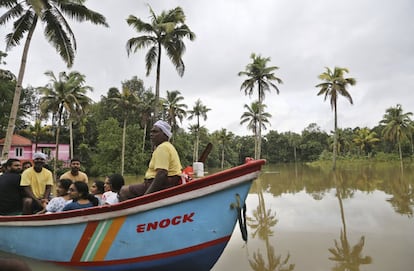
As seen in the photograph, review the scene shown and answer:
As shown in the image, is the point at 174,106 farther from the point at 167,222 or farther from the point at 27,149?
the point at 167,222

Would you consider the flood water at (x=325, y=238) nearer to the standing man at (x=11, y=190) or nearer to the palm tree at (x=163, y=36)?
the standing man at (x=11, y=190)

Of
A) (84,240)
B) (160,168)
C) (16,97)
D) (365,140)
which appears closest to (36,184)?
(84,240)

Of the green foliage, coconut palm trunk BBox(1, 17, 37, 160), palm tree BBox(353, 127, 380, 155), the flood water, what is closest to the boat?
the flood water

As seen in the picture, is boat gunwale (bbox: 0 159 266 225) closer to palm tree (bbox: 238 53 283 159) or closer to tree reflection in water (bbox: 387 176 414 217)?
tree reflection in water (bbox: 387 176 414 217)

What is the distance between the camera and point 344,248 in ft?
18.3

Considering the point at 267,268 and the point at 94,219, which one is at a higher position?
the point at 94,219

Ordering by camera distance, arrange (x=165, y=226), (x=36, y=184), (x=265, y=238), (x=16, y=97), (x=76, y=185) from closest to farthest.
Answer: (x=165, y=226) → (x=76, y=185) → (x=36, y=184) → (x=265, y=238) → (x=16, y=97)

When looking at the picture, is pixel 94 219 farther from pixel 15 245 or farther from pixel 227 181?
pixel 15 245

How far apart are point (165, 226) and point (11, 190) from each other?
3.26 meters

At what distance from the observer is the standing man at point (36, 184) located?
5.05 metres

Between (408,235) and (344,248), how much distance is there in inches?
66.3

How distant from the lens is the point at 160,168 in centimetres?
343

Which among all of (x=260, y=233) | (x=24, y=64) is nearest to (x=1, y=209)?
(x=260, y=233)

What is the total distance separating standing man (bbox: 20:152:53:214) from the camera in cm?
505
